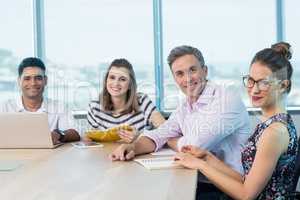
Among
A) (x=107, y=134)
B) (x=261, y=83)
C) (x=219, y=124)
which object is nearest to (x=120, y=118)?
(x=107, y=134)

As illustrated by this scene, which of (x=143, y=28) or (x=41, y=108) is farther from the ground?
(x=143, y=28)

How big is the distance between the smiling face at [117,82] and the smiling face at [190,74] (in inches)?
32.2

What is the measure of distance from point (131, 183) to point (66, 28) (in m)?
3.57

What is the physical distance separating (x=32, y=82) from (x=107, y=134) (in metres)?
0.78

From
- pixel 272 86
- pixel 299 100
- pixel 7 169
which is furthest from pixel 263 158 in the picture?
pixel 299 100

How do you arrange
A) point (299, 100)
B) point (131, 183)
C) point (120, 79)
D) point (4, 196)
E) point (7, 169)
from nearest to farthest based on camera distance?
point (4, 196) → point (131, 183) → point (7, 169) → point (120, 79) → point (299, 100)

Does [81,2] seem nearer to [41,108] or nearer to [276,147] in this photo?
[41,108]

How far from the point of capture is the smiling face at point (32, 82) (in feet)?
10.4

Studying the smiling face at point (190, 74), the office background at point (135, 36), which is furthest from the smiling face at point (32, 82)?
the office background at point (135, 36)

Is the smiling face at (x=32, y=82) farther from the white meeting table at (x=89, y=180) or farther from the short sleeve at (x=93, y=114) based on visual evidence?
the white meeting table at (x=89, y=180)

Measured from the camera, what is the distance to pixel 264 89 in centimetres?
174

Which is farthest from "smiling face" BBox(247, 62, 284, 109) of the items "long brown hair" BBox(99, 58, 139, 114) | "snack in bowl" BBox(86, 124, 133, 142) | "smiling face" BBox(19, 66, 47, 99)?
"smiling face" BBox(19, 66, 47, 99)

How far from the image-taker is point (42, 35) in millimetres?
4984

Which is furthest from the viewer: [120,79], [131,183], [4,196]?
[120,79]
